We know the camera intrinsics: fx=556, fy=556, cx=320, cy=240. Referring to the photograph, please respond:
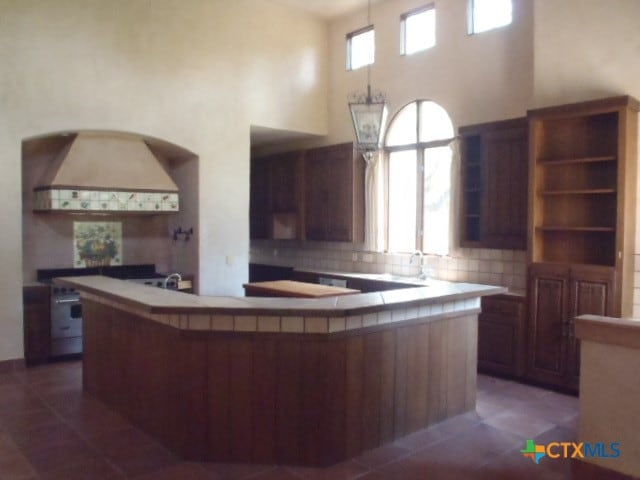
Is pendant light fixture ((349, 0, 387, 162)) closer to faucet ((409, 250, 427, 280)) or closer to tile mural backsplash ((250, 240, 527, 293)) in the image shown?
tile mural backsplash ((250, 240, 527, 293))

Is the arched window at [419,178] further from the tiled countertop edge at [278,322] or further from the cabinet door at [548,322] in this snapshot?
the tiled countertop edge at [278,322]

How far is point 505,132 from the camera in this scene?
18.2 feet

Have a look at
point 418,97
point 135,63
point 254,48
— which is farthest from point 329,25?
point 135,63

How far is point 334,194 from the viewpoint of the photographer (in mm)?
7445

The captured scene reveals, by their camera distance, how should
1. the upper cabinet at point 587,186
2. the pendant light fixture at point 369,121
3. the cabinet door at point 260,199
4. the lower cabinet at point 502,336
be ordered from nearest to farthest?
the pendant light fixture at point 369,121 → the upper cabinet at point 587,186 → the lower cabinet at point 502,336 → the cabinet door at point 260,199

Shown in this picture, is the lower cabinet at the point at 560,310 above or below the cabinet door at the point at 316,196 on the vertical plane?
below

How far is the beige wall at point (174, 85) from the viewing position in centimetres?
548

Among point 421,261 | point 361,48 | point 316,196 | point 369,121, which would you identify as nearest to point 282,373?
point 369,121

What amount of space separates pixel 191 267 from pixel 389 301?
3.93m

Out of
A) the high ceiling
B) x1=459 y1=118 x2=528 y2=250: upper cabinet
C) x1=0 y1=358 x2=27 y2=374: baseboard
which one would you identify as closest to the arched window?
x1=459 y1=118 x2=528 y2=250: upper cabinet

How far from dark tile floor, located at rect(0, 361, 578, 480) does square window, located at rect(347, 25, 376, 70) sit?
4.62 meters

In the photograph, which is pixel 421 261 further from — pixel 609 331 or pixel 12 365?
pixel 12 365

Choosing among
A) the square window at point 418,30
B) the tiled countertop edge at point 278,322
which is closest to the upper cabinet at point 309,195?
the square window at point 418,30

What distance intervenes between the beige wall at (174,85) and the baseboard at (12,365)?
6 cm
